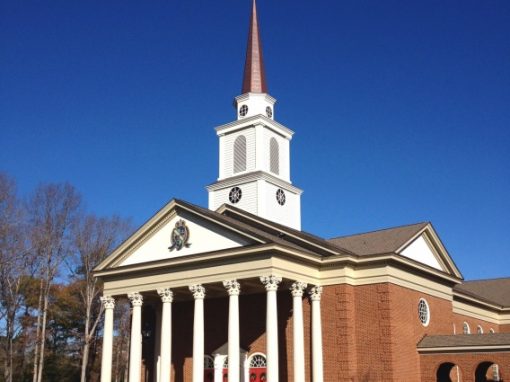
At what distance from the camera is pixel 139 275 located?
109 feet

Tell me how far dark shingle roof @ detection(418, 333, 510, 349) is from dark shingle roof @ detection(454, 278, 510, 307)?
17.4 m

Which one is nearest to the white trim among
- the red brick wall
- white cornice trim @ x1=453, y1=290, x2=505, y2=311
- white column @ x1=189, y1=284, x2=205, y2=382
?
the red brick wall

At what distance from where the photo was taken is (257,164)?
39344 mm

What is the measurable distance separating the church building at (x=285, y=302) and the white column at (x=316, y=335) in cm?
5

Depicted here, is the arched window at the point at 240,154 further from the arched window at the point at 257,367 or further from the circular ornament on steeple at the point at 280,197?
the arched window at the point at 257,367

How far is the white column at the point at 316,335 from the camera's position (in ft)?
95.7

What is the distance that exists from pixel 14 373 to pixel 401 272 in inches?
1498

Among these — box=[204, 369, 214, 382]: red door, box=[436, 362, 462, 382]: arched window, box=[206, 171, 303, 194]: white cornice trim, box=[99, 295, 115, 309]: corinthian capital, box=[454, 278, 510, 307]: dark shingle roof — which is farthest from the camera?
box=[454, 278, 510, 307]: dark shingle roof

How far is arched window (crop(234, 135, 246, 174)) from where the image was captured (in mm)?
40144

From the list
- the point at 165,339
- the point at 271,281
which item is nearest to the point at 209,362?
the point at 165,339

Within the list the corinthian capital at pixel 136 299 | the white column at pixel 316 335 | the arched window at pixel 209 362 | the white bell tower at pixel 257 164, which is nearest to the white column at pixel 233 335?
the white column at pixel 316 335

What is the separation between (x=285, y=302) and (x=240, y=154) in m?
12.0

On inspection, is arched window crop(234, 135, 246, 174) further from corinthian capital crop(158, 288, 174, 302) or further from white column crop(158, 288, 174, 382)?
white column crop(158, 288, 174, 382)

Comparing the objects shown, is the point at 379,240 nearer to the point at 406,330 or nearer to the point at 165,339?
the point at 406,330
